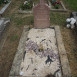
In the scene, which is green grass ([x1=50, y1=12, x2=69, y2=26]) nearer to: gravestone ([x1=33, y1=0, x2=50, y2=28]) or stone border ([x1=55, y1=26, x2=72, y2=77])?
gravestone ([x1=33, y1=0, x2=50, y2=28])

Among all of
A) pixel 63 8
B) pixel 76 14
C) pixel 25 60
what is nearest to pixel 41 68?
pixel 25 60

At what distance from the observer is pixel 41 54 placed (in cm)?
457

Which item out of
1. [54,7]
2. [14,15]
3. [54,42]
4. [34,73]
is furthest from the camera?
[54,7]

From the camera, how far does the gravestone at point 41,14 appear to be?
5703 mm

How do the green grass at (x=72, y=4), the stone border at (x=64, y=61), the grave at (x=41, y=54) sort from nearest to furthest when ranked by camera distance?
the stone border at (x=64, y=61) → the grave at (x=41, y=54) → the green grass at (x=72, y=4)

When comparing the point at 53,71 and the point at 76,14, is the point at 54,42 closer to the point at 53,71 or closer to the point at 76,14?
the point at 53,71

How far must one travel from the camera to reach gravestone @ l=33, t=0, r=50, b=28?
5.70 meters

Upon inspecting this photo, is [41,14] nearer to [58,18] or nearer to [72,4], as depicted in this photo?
[58,18]

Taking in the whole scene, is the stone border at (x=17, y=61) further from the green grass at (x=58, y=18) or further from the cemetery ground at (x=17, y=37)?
the green grass at (x=58, y=18)

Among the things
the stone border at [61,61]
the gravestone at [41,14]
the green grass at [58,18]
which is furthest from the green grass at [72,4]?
the stone border at [61,61]

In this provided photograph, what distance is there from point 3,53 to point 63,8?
524 cm

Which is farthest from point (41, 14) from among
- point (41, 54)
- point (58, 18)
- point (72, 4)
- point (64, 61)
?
point (72, 4)

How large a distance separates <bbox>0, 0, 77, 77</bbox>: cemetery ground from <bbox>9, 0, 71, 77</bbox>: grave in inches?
21.3

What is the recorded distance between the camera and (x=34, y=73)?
3855mm
